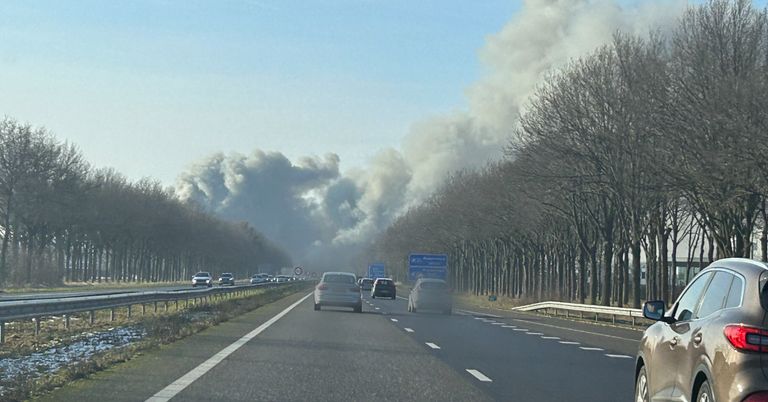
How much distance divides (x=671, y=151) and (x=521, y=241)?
39.7 m

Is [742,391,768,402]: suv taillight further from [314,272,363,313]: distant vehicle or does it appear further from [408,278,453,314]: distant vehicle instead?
[408,278,453,314]: distant vehicle

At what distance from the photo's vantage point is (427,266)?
93.7 metres

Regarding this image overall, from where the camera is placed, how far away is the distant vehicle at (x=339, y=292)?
44031 mm

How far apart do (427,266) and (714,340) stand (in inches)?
3368

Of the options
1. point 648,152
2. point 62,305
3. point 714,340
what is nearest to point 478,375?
point 714,340

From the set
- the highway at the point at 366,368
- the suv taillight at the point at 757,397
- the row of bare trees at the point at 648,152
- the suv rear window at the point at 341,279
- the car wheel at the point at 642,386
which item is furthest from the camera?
the suv rear window at the point at 341,279

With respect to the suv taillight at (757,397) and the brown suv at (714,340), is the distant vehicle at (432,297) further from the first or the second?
the suv taillight at (757,397)

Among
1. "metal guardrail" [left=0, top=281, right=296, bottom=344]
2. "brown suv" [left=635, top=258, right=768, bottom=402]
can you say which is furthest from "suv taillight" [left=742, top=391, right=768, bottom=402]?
"metal guardrail" [left=0, top=281, right=296, bottom=344]

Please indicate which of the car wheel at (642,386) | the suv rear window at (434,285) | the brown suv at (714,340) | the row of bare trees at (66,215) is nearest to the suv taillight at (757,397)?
the brown suv at (714,340)

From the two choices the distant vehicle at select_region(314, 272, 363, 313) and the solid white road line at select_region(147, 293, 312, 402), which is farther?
the distant vehicle at select_region(314, 272, 363, 313)

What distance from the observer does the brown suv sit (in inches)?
305

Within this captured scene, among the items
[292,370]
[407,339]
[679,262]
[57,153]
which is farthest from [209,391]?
[679,262]

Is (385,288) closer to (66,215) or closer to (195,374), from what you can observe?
(66,215)

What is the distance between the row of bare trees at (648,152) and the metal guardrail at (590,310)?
326 centimetres
